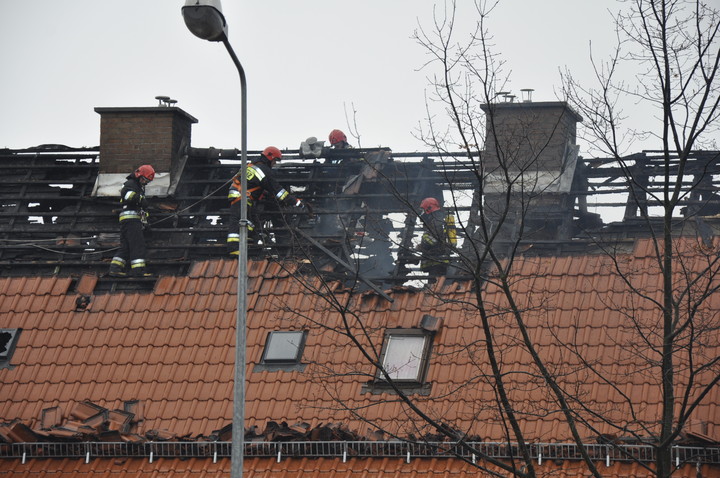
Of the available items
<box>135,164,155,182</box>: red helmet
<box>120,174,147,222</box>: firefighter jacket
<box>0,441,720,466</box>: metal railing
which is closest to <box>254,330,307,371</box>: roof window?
<box>0,441,720,466</box>: metal railing

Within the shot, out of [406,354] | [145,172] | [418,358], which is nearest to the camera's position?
[418,358]

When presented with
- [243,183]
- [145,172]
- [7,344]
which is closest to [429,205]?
[145,172]

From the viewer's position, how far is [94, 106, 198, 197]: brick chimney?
64.9 ft

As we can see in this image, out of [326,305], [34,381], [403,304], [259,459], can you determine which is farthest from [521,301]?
[34,381]

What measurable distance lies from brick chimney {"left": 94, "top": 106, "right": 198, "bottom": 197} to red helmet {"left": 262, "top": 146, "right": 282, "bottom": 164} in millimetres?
1979

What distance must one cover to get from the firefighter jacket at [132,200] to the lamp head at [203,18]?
346 inches

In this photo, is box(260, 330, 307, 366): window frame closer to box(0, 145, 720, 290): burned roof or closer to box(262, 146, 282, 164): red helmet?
box(0, 145, 720, 290): burned roof

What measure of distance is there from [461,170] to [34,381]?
7608mm

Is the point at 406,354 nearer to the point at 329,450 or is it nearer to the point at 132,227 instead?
the point at 329,450

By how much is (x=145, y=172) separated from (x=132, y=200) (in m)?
0.76

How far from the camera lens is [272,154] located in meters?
18.6

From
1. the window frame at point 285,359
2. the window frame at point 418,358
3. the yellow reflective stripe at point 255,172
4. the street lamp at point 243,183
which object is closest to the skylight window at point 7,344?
the window frame at point 285,359

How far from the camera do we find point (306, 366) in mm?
14930

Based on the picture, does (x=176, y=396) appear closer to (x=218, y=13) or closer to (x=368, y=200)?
(x=368, y=200)
